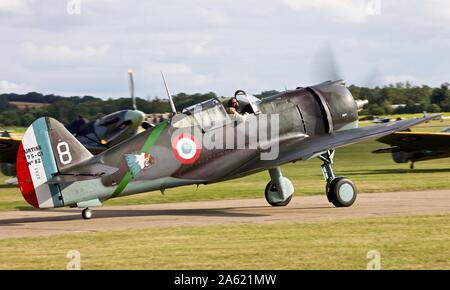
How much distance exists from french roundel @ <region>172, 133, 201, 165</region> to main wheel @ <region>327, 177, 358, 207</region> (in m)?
2.73

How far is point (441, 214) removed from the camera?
13.3 m

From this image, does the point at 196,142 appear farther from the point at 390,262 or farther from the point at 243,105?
the point at 390,262

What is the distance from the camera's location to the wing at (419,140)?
89.6ft

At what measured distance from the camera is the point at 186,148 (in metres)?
13.7

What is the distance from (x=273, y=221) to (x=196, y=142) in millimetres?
1965

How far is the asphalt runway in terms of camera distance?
43.2 feet

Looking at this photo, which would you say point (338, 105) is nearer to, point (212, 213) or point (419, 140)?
point (212, 213)

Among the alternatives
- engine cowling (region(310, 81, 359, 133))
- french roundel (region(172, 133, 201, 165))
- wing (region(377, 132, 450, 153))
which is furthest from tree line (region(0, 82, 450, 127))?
french roundel (region(172, 133, 201, 165))

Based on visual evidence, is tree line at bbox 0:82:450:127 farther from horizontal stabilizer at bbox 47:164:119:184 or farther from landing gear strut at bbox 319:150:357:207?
horizontal stabilizer at bbox 47:164:119:184

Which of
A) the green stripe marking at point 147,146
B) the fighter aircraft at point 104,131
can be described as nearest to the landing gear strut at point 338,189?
the green stripe marking at point 147,146

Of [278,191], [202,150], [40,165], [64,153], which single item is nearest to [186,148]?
[202,150]

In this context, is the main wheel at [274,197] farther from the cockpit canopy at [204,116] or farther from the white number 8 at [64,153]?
the white number 8 at [64,153]

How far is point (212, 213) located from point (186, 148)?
5.75ft
